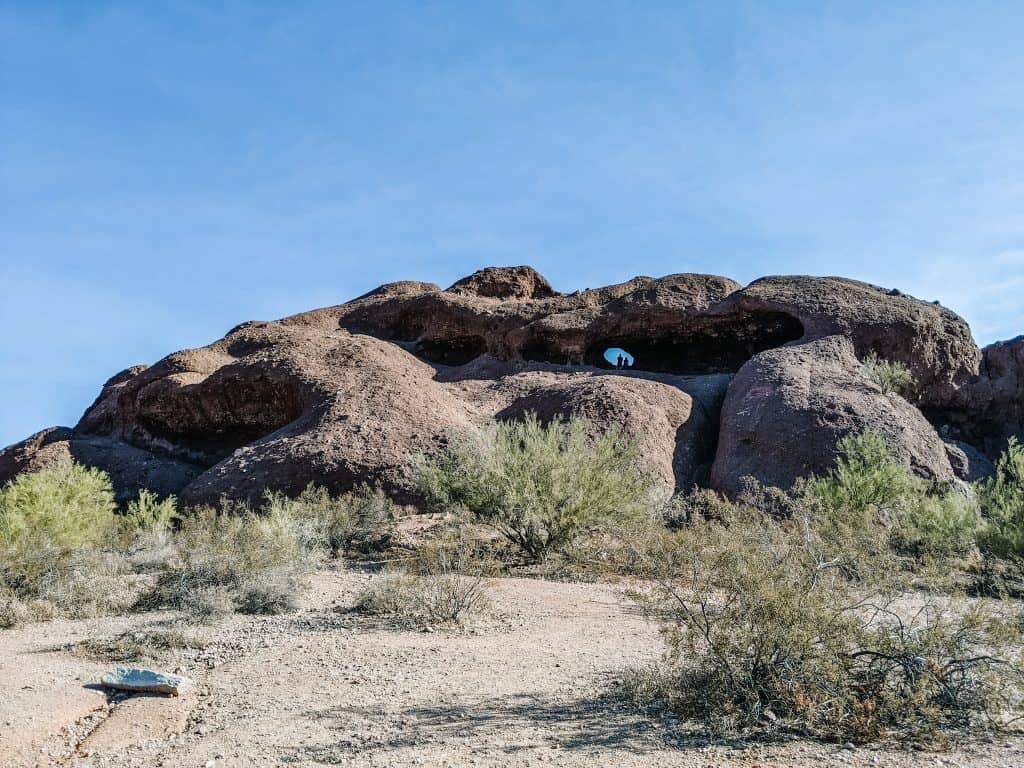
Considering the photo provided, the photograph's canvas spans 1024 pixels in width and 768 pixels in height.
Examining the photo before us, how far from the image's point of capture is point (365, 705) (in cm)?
569

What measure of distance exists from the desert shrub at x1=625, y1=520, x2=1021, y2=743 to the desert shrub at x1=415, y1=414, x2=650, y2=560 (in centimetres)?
630

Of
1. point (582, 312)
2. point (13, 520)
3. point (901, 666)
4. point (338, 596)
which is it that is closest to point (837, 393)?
point (582, 312)

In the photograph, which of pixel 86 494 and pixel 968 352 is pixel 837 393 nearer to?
pixel 968 352

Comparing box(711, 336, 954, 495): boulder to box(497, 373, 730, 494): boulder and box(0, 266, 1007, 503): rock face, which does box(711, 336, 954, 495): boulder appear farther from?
box(497, 373, 730, 494): boulder

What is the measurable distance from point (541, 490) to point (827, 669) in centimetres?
716

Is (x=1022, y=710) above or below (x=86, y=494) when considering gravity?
below

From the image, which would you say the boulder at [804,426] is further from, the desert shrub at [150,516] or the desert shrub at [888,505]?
the desert shrub at [150,516]

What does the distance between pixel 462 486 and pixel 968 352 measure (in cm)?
1546

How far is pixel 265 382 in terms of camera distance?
20266mm

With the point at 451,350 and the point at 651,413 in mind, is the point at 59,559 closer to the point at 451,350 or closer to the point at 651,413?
→ the point at 651,413

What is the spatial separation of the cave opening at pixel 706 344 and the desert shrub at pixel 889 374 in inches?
89.2

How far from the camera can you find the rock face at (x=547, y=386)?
16844mm

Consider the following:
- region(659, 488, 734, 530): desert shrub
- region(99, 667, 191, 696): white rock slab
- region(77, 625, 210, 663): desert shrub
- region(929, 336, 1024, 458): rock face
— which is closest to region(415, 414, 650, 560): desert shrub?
region(659, 488, 734, 530): desert shrub

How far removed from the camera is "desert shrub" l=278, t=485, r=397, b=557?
43.2 feet
